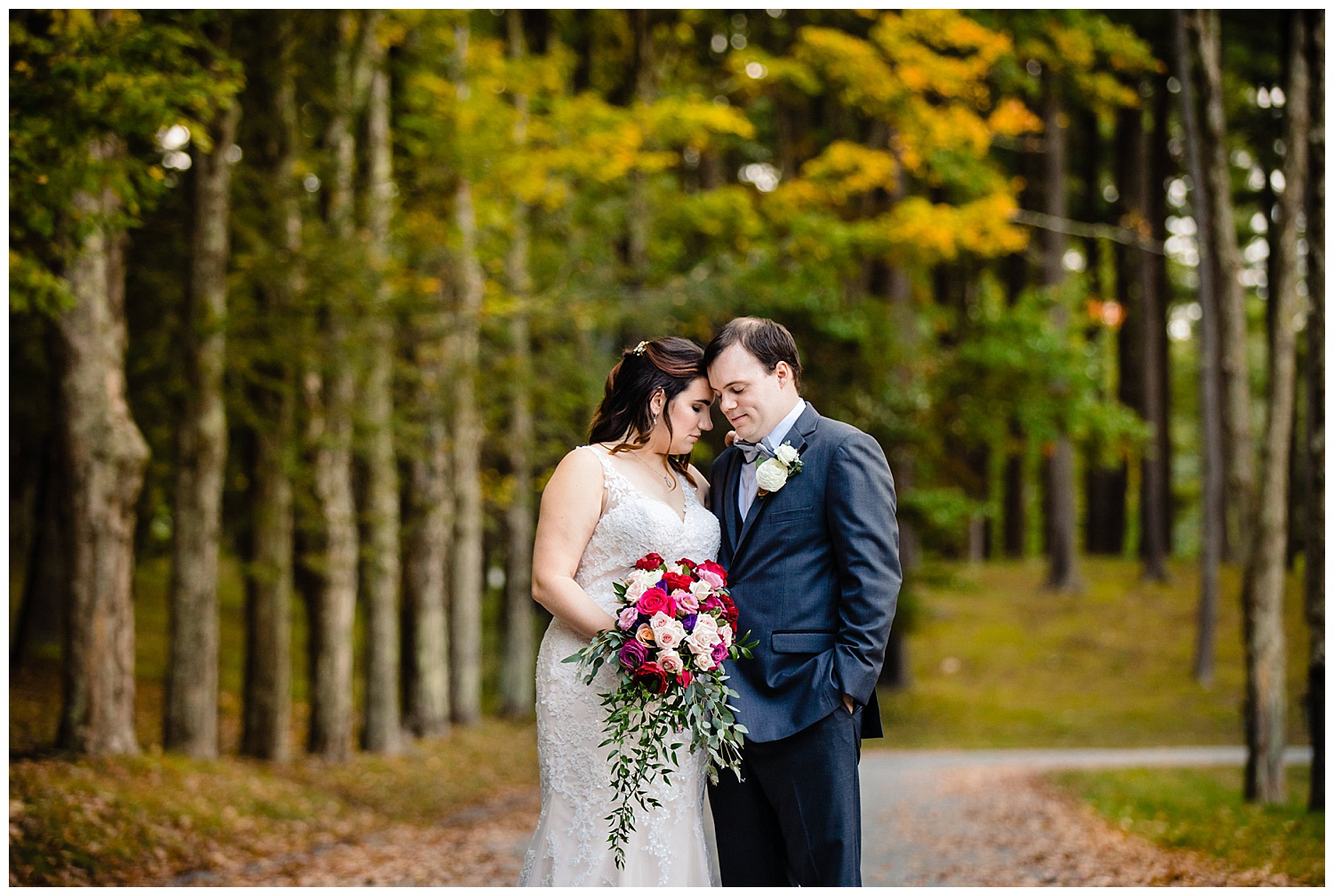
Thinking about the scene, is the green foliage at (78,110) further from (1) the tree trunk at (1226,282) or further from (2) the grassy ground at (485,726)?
(1) the tree trunk at (1226,282)

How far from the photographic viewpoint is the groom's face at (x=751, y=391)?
14.4ft

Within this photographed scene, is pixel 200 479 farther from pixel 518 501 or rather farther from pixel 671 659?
pixel 671 659

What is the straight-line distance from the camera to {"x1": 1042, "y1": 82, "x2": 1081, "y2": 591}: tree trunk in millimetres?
20969

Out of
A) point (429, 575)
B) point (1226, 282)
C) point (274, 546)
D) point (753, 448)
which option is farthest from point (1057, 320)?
point (753, 448)

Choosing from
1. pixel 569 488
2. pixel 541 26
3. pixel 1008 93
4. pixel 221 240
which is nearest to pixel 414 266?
pixel 221 240

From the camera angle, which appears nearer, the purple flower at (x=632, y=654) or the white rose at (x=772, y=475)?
the purple flower at (x=632, y=654)

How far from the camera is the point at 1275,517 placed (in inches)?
390

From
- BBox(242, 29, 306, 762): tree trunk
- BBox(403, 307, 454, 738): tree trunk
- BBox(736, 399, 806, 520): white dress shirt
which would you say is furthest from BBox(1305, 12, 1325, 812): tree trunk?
BBox(403, 307, 454, 738): tree trunk

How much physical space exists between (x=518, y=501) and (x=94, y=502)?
308 inches

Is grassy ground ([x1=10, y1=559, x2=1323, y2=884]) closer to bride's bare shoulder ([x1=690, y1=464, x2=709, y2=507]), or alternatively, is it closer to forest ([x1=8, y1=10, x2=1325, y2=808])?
forest ([x1=8, y1=10, x2=1325, y2=808])

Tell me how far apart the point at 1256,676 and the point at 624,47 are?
1287 cm

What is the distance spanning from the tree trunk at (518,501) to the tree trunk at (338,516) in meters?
→ 2.81

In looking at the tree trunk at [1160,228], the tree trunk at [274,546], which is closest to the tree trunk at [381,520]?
the tree trunk at [274,546]

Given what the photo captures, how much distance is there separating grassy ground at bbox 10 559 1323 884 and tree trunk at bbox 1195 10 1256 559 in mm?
2874
